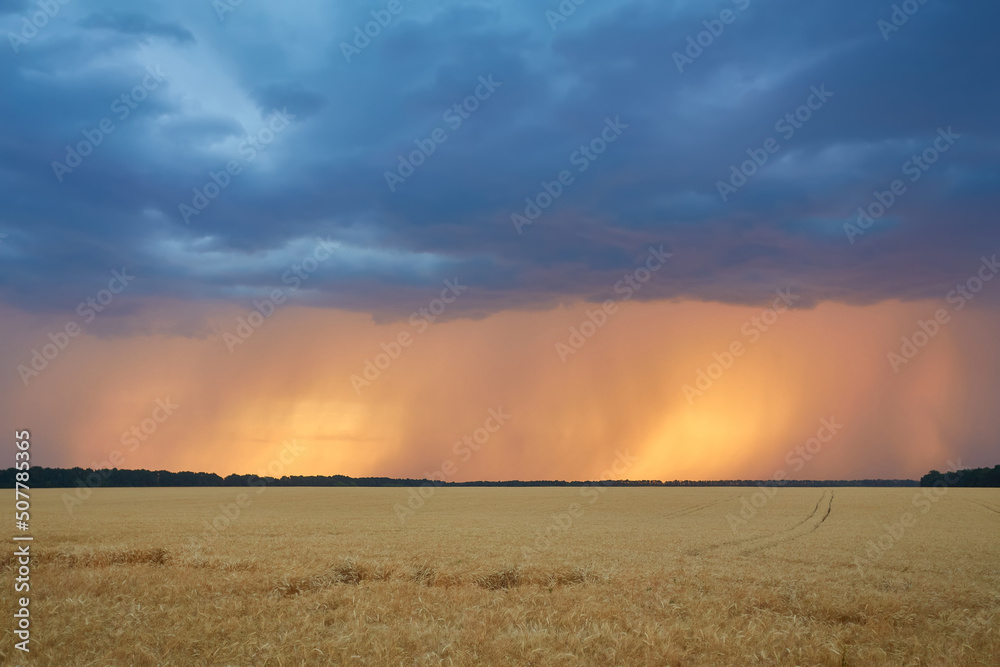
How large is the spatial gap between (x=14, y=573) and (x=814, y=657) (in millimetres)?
18967

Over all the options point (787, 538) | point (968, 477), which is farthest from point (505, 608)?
point (968, 477)

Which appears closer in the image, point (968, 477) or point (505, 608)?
point (505, 608)

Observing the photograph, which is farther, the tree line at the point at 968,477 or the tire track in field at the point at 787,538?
the tree line at the point at 968,477

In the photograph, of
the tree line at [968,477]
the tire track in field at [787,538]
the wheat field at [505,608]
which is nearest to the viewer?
the wheat field at [505,608]

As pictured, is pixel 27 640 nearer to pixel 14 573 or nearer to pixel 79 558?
pixel 14 573

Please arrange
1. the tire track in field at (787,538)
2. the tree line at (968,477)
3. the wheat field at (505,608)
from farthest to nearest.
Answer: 1. the tree line at (968,477)
2. the tire track in field at (787,538)
3. the wheat field at (505,608)

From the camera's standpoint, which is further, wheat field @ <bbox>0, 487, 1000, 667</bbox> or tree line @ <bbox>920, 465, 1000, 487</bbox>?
tree line @ <bbox>920, 465, 1000, 487</bbox>

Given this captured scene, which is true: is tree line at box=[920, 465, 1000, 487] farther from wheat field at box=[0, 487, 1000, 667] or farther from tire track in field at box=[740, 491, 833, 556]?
wheat field at box=[0, 487, 1000, 667]

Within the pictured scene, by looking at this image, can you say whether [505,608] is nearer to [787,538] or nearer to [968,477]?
[787,538]

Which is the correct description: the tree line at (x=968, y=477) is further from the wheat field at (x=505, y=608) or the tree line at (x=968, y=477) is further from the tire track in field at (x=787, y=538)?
the wheat field at (x=505, y=608)

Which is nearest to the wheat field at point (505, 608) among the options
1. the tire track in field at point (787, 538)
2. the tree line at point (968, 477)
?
the tire track in field at point (787, 538)

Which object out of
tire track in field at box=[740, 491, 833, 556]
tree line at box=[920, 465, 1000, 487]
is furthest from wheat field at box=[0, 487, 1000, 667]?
tree line at box=[920, 465, 1000, 487]

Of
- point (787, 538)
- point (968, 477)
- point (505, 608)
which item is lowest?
point (505, 608)

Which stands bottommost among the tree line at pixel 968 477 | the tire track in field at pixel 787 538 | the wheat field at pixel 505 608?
the wheat field at pixel 505 608
